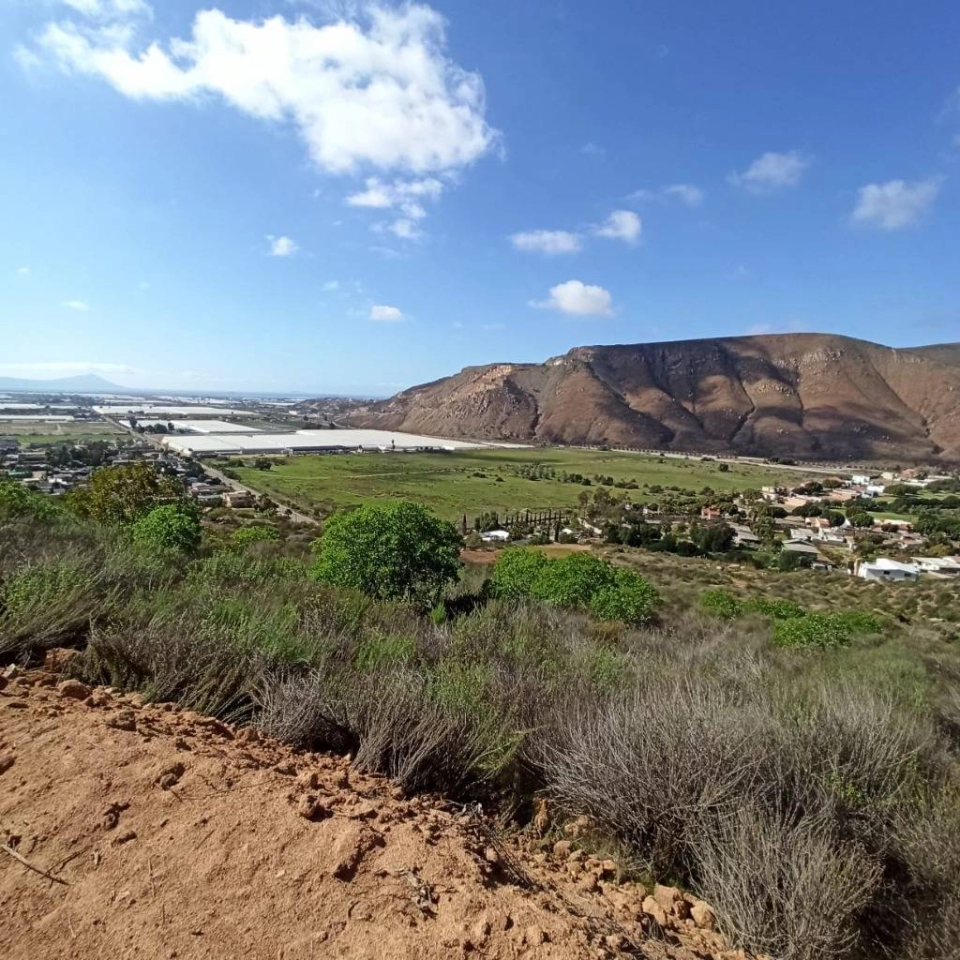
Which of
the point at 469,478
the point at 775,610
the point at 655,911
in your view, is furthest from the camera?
the point at 469,478

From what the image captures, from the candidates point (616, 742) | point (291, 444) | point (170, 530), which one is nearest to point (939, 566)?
point (170, 530)

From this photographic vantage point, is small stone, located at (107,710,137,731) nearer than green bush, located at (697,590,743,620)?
Yes

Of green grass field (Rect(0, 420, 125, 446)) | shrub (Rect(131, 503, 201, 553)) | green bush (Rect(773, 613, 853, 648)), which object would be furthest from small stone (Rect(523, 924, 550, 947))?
green grass field (Rect(0, 420, 125, 446))

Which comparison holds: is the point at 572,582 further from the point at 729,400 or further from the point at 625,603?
the point at 729,400

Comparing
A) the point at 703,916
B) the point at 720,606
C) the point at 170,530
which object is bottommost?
the point at 720,606

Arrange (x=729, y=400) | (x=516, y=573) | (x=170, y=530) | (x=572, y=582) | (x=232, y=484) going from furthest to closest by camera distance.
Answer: (x=729, y=400) → (x=232, y=484) → (x=516, y=573) → (x=572, y=582) → (x=170, y=530)

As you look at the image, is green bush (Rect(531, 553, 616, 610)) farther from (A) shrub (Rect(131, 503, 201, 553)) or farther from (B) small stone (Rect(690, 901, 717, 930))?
(B) small stone (Rect(690, 901, 717, 930))

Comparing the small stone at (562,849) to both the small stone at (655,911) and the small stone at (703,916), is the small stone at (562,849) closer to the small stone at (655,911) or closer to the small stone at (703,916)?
the small stone at (655,911)
